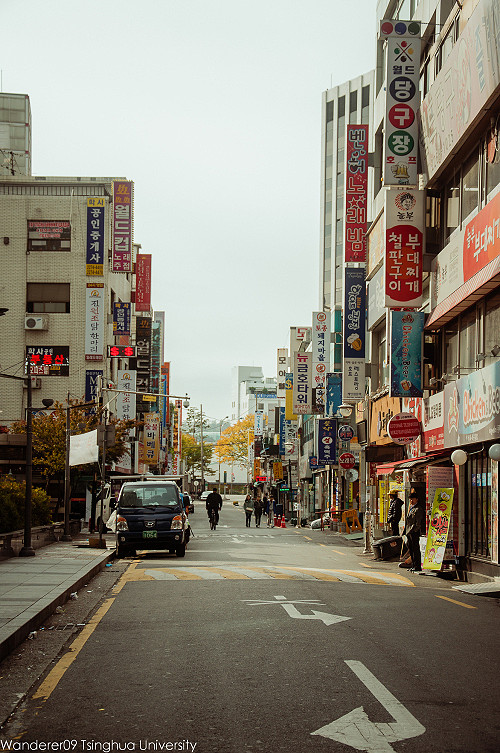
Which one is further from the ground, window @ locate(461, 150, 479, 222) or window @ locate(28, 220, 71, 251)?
window @ locate(28, 220, 71, 251)

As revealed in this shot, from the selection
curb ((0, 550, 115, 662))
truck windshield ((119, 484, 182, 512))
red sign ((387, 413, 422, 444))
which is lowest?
curb ((0, 550, 115, 662))

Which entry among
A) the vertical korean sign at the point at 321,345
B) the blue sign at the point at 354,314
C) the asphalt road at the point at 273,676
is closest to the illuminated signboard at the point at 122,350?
the vertical korean sign at the point at 321,345

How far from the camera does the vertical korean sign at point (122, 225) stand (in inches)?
2032

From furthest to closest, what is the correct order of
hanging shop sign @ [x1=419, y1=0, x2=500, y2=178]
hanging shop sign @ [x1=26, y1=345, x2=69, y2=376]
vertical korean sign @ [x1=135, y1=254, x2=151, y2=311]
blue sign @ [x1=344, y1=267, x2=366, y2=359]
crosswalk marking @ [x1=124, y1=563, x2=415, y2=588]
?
vertical korean sign @ [x1=135, y1=254, x2=151, y2=311]
hanging shop sign @ [x1=26, y1=345, x2=69, y2=376]
blue sign @ [x1=344, y1=267, x2=366, y2=359]
hanging shop sign @ [x1=419, y1=0, x2=500, y2=178]
crosswalk marking @ [x1=124, y1=563, x2=415, y2=588]

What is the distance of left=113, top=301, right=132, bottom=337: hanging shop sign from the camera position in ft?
187

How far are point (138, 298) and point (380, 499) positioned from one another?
37.3m

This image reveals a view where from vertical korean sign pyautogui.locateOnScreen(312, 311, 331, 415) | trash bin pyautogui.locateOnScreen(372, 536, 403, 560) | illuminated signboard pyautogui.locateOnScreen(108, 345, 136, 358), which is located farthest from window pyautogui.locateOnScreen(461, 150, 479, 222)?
illuminated signboard pyautogui.locateOnScreen(108, 345, 136, 358)

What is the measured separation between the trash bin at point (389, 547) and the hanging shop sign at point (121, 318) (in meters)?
34.4

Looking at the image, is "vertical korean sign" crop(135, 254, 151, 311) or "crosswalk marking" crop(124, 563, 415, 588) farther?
"vertical korean sign" crop(135, 254, 151, 311)

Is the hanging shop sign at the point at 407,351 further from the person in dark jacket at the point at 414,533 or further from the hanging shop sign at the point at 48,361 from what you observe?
the hanging shop sign at the point at 48,361

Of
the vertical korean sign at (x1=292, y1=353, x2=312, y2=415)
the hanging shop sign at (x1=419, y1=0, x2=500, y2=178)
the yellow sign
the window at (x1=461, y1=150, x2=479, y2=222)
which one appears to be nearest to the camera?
the hanging shop sign at (x1=419, y1=0, x2=500, y2=178)

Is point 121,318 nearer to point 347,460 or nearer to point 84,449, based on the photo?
point 347,460

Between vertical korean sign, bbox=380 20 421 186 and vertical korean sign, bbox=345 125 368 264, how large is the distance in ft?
28.9

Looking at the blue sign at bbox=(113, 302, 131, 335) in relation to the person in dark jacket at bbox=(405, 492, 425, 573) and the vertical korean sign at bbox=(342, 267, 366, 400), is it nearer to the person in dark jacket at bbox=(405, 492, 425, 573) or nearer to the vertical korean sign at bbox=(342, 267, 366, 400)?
the vertical korean sign at bbox=(342, 267, 366, 400)
